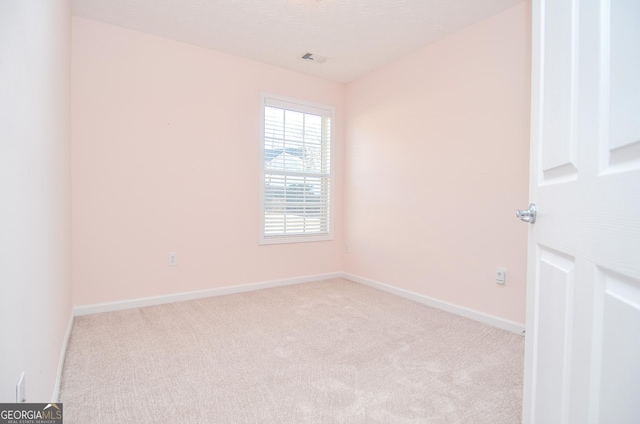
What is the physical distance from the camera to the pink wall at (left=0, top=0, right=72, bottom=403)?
0.89 metres

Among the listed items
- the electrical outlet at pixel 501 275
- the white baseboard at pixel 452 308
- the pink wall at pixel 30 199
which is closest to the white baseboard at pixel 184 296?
the white baseboard at pixel 452 308

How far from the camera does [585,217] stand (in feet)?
2.46

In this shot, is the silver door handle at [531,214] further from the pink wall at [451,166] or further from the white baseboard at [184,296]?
the white baseboard at [184,296]

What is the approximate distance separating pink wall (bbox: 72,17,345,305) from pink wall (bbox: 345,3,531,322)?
114 centimetres

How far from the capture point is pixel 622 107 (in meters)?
0.63

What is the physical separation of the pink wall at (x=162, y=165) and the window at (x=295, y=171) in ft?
0.46

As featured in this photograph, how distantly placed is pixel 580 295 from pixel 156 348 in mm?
2321

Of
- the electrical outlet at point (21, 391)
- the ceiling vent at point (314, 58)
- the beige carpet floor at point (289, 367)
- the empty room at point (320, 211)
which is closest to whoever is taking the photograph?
the empty room at point (320, 211)

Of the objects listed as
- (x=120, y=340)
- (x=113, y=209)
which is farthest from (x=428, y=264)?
(x=113, y=209)

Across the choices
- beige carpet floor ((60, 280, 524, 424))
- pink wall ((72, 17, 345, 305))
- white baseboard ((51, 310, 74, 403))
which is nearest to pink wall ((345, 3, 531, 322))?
beige carpet floor ((60, 280, 524, 424))

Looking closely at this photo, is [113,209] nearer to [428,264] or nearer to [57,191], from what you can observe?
[57,191]

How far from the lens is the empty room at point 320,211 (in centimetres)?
81

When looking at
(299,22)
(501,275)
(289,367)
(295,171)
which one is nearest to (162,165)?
(295,171)

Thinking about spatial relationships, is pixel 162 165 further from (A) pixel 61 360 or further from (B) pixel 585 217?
(B) pixel 585 217
